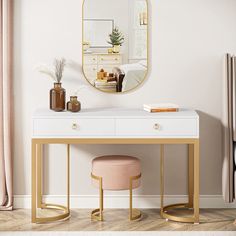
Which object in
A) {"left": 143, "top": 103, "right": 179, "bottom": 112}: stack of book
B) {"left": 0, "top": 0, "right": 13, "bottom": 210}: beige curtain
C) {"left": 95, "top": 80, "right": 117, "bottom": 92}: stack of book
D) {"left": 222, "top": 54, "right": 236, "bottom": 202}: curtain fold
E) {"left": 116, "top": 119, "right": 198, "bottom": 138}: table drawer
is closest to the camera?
{"left": 116, "top": 119, "right": 198, "bottom": 138}: table drawer

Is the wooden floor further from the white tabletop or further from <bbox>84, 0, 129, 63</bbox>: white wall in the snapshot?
<bbox>84, 0, 129, 63</bbox>: white wall

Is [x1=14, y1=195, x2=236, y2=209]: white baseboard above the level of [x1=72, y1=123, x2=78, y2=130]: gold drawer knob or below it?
below

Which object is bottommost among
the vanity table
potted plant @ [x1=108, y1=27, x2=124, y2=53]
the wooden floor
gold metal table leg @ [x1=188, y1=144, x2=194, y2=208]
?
the wooden floor

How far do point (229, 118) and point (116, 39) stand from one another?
1.07m

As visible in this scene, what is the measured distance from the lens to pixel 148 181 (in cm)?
490

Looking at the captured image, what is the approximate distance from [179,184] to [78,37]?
1.44m

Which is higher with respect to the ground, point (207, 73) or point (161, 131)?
point (207, 73)

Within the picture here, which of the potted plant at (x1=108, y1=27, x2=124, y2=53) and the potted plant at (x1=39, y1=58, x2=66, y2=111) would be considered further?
the potted plant at (x1=108, y1=27, x2=124, y2=53)

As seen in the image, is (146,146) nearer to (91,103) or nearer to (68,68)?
(91,103)

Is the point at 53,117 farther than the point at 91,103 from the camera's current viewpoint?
No

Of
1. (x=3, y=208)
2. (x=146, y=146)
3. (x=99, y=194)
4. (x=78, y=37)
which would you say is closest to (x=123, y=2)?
(x=78, y=37)

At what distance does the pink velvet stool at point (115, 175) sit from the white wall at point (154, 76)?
37cm

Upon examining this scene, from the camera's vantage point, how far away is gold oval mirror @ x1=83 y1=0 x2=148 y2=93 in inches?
187

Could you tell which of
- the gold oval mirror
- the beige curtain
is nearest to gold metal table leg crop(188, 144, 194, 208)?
the gold oval mirror
